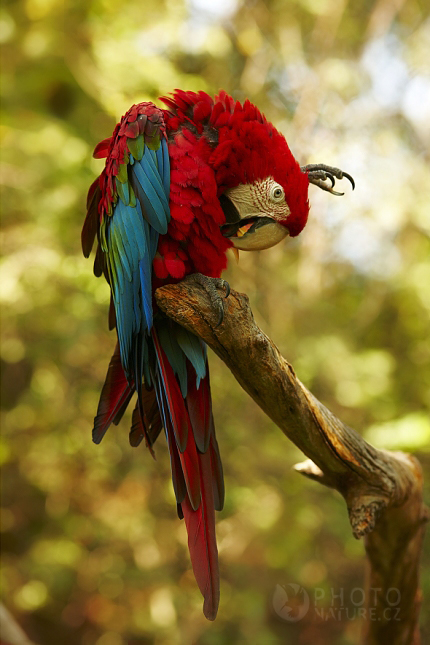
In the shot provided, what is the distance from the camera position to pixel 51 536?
13.5 feet

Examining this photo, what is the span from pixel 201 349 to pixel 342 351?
2.24 m

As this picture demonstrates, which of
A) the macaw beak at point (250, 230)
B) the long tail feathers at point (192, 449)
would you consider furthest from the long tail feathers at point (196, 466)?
the macaw beak at point (250, 230)

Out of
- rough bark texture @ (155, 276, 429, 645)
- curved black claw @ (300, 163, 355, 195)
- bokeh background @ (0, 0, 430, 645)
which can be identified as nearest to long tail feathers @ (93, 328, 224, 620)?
rough bark texture @ (155, 276, 429, 645)

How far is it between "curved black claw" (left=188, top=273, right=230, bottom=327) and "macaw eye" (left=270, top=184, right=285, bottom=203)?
240 millimetres

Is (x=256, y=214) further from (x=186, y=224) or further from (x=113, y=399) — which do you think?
(x=113, y=399)

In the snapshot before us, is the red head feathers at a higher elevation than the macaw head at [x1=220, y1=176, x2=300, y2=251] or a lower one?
higher

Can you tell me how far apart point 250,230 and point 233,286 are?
79.1 inches

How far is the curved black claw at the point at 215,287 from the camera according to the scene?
1135 millimetres

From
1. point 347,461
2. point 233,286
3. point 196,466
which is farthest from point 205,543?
point 233,286

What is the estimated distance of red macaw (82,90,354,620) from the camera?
49.8 inches

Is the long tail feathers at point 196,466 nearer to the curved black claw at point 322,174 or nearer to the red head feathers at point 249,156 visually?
the red head feathers at point 249,156

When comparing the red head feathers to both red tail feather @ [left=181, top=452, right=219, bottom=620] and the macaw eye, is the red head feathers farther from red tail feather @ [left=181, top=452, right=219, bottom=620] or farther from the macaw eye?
red tail feather @ [left=181, top=452, right=219, bottom=620]

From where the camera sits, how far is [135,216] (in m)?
1.30

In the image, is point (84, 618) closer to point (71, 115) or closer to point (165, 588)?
point (165, 588)
